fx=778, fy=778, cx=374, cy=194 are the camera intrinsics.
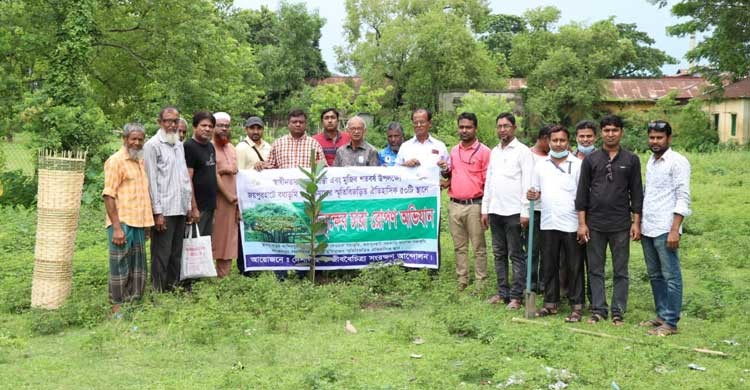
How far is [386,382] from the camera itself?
5.05 m

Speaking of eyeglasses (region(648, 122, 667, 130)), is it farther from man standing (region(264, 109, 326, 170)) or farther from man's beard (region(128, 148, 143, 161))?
man's beard (region(128, 148, 143, 161))

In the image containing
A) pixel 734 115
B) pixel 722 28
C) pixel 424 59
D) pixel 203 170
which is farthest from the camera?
pixel 424 59

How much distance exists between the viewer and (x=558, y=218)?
7.05 m

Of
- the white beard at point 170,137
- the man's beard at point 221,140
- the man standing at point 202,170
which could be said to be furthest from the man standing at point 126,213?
the man's beard at point 221,140

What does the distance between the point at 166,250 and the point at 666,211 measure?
4614 mm

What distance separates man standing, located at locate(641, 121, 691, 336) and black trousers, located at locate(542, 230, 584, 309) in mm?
706

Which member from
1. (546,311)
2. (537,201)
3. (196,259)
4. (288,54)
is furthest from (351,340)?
(288,54)

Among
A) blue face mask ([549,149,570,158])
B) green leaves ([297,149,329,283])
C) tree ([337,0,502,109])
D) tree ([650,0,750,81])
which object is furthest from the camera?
tree ([337,0,502,109])

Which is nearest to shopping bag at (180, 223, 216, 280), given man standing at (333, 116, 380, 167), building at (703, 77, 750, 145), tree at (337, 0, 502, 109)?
man standing at (333, 116, 380, 167)

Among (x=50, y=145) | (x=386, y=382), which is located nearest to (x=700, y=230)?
(x=386, y=382)

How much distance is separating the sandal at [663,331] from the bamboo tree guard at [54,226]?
5.28 m

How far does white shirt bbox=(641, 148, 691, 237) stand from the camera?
20.9ft

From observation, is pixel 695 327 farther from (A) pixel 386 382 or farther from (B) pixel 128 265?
(B) pixel 128 265

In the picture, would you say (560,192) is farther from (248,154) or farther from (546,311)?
(248,154)
